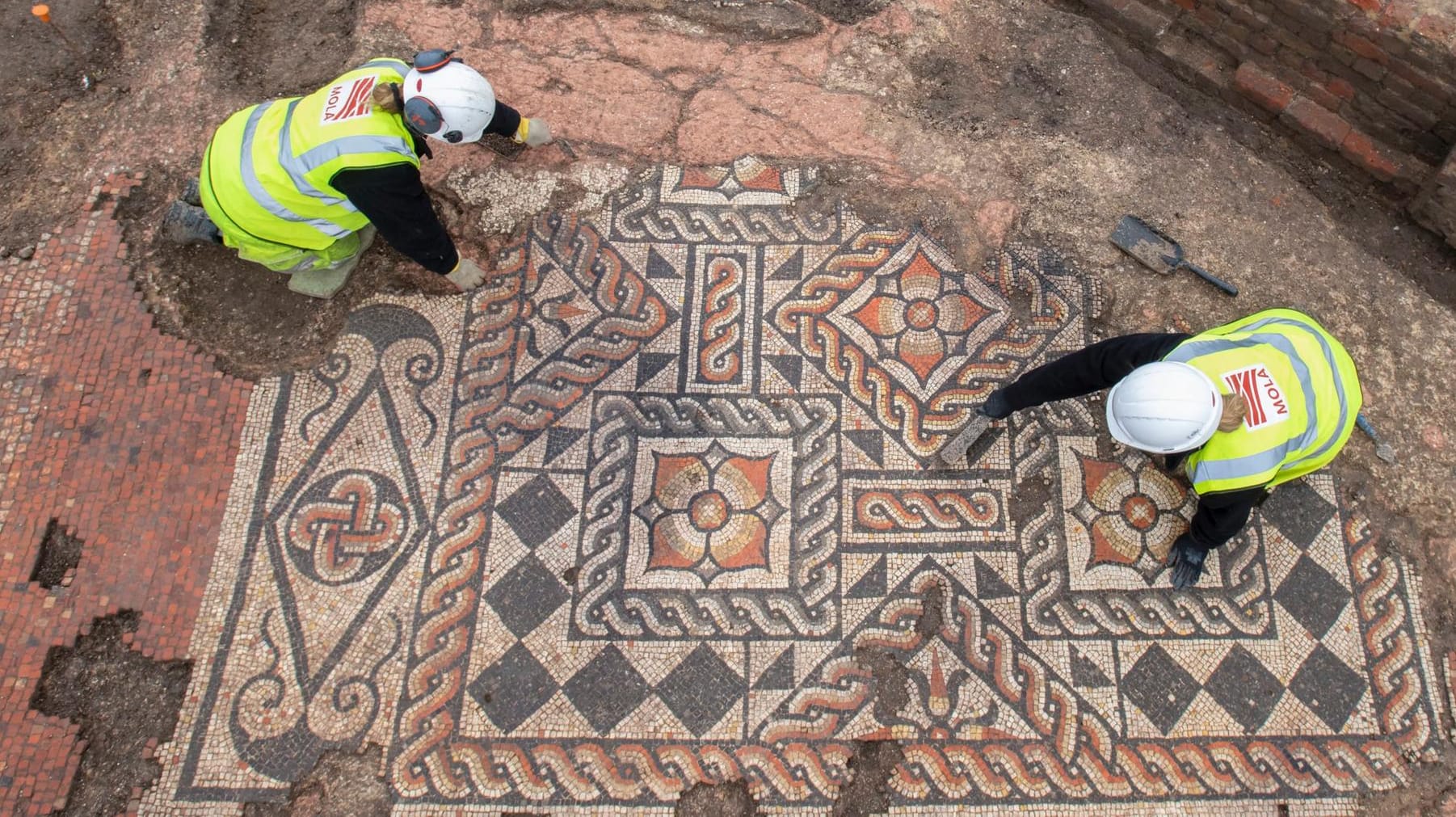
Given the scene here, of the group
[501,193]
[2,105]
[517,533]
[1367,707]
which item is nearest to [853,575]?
[517,533]

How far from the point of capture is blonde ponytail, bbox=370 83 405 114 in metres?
3.20

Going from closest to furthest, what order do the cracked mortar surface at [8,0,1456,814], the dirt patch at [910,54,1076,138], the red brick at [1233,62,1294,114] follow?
the cracked mortar surface at [8,0,1456,814], the red brick at [1233,62,1294,114], the dirt patch at [910,54,1076,138]

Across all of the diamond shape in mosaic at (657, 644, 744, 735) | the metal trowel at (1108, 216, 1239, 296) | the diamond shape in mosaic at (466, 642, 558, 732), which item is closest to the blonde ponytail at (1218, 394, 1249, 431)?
the metal trowel at (1108, 216, 1239, 296)

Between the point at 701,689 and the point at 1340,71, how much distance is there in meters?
4.24

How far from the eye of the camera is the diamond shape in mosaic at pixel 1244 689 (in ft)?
10.6

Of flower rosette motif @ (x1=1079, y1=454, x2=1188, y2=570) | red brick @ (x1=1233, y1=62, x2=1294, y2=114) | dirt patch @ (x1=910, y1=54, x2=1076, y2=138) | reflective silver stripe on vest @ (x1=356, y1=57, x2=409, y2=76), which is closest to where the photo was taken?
reflective silver stripe on vest @ (x1=356, y1=57, x2=409, y2=76)

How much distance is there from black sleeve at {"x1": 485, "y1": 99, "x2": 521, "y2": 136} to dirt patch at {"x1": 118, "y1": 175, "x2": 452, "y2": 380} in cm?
79

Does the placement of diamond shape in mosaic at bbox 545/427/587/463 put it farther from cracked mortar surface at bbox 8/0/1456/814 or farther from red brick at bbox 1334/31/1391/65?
red brick at bbox 1334/31/1391/65

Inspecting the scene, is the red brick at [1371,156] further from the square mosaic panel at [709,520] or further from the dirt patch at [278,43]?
the dirt patch at [278,43]

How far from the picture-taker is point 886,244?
4043 millimetres

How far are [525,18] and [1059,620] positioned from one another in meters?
4.15

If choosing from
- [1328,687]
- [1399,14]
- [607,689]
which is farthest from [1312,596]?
[607,689]

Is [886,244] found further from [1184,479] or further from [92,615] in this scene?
[92,615]

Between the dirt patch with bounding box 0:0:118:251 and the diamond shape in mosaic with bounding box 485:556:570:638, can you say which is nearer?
the diamond shape in mosaic with bounding box 485:556:570:638
